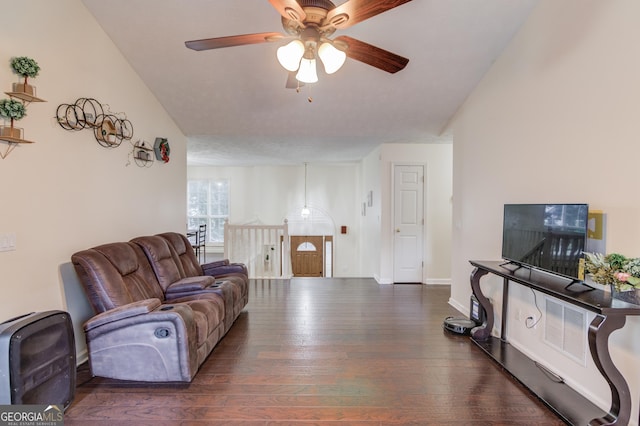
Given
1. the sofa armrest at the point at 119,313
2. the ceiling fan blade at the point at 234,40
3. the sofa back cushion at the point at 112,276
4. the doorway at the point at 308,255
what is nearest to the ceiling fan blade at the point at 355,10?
the ceiling fan blade at the point at 234,40

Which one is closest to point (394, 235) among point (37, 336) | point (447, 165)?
point (447, 165)

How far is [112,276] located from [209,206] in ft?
23.3

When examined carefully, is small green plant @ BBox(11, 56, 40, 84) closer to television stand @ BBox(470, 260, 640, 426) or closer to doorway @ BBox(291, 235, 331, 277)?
television stand @ BBox(470, 260, 640, 426)

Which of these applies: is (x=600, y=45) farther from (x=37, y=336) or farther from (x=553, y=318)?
(x=37, y=336)

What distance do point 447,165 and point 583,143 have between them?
329 cm

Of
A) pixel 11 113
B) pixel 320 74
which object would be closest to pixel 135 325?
pixel 11 113

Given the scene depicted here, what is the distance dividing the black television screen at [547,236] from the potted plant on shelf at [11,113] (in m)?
3.79

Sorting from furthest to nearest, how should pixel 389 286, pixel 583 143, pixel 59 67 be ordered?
1. pixel 389 286
2. pixel 59 67
3. pixel 583 143

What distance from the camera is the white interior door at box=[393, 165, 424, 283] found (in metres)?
5.46

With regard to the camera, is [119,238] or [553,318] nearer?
[553,318]

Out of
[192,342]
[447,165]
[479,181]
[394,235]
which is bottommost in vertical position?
[192,342]

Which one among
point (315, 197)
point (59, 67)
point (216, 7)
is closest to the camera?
point (59, 67)

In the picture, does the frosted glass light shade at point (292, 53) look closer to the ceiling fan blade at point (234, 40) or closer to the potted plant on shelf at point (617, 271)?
the ceiling fan blade at point (234, 40)

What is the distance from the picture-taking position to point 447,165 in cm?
547
